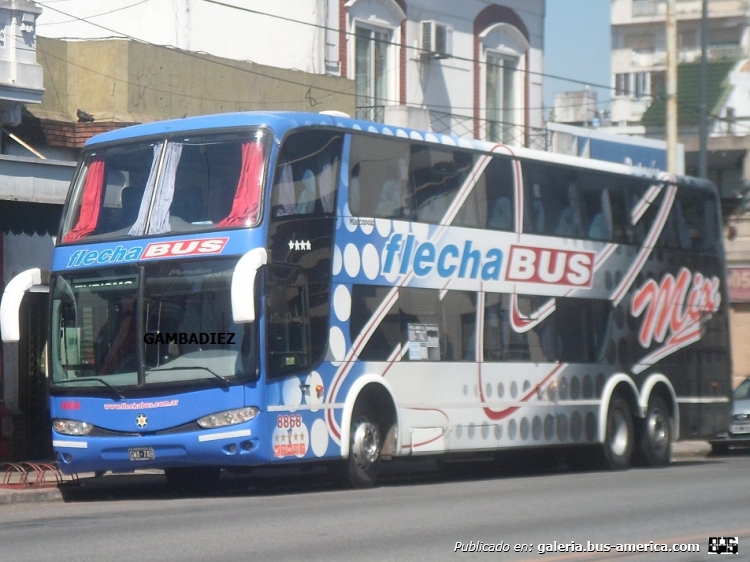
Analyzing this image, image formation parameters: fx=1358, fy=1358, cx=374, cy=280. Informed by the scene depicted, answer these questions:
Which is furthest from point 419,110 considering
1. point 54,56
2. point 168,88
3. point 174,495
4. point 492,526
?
point 492,526

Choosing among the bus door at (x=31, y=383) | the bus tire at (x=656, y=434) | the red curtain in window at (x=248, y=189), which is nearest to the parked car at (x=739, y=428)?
the bus tire at (x=656, y=434)

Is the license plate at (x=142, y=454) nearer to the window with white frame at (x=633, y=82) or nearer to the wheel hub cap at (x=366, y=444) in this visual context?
the wheel hub cap at (x=366, y=444)

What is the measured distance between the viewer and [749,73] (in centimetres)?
5406

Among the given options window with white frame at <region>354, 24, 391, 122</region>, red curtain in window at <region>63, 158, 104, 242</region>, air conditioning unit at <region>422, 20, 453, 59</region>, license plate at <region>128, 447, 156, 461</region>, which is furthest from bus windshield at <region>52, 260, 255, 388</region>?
air conditioning unit at <region>422, 20, 453, 59</region>

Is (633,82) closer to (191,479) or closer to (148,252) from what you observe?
(191,479)

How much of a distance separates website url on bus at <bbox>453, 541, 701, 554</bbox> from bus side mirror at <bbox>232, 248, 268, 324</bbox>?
4170 millimetres

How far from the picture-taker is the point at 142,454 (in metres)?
14.1

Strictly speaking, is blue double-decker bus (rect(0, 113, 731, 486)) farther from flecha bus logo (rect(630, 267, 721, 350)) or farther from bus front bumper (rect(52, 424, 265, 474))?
flecha bus logo (rect(630, 267, 721, 350))

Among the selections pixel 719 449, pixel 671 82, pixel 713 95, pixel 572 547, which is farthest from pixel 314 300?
pixel 713 95

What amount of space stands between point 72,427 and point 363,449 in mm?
3221

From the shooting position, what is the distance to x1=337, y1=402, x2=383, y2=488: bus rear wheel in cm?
1516

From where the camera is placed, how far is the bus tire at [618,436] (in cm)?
1938

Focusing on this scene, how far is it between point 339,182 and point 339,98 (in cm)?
1023

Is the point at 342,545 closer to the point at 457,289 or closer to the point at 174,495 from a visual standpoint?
the point at 174,495
